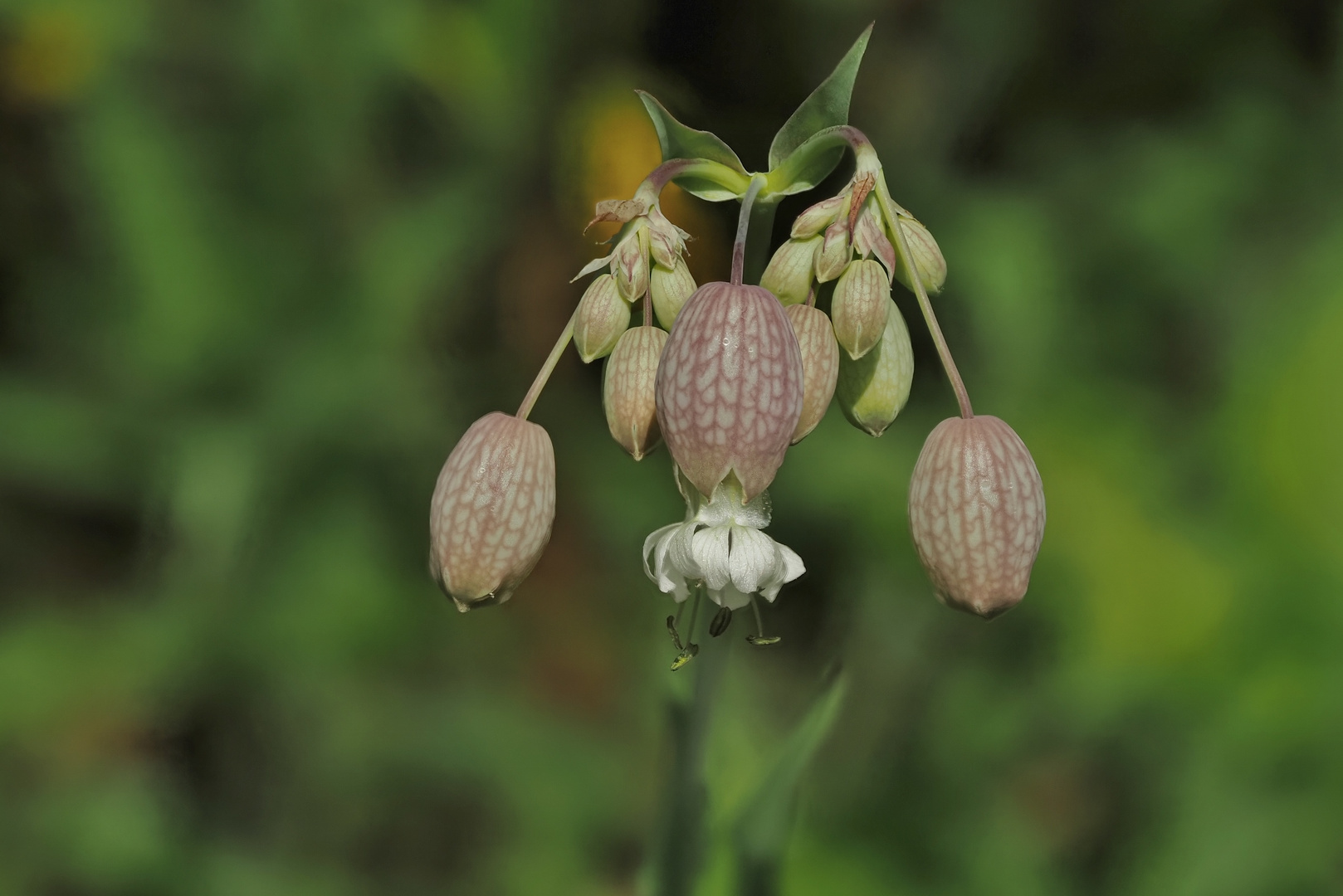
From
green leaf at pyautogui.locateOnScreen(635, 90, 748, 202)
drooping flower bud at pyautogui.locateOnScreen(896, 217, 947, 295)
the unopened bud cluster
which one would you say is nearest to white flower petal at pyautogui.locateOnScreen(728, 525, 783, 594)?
the unopened bud cluster

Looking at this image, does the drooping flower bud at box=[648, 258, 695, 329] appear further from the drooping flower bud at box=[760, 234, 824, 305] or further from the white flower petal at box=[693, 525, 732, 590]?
the white flower petal at box=[693, 525, 732, 590]

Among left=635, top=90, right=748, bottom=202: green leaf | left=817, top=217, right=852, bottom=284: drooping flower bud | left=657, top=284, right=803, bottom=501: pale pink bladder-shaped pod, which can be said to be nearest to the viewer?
left=657, top=284, right=803, bottom=501: pale pink bladder-shaped pod

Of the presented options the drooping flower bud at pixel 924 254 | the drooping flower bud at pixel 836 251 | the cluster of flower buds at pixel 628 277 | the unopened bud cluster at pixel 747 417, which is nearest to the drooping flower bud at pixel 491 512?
the unopened bud cluster at pixel 747 417

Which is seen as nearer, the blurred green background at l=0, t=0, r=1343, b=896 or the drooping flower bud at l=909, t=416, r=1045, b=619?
the drooping flower bud at l=909, t=416, r=1045, b=619

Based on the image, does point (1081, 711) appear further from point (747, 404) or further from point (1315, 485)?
point (747, 404)

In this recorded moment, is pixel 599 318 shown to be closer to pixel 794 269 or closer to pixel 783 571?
pixel 794 269

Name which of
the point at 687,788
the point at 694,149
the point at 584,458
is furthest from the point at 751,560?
the point at 584,458

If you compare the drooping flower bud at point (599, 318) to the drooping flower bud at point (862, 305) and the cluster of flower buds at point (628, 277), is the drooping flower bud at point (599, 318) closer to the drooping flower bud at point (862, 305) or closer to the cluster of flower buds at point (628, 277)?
the cluster of flower buds at point (628, 277)

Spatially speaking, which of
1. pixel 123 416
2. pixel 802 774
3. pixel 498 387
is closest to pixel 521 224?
pixel 498 387
